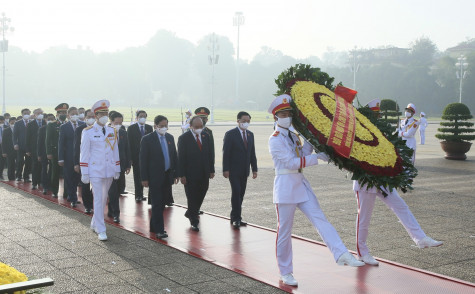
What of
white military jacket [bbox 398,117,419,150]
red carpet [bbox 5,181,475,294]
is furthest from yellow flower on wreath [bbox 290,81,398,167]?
white military jacket [bbox 398,117,419,150]

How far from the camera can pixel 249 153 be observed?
9758mm

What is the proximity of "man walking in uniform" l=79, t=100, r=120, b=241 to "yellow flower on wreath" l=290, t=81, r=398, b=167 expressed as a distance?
3.59 meters

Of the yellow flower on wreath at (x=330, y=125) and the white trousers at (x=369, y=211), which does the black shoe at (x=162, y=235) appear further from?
the yellow flower on wreath at (x=330, y=125)

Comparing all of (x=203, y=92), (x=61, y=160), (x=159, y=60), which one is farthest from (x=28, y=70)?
(x=61, y=160)

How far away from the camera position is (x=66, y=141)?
38.2 ft

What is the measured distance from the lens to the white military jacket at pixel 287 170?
6.13 m

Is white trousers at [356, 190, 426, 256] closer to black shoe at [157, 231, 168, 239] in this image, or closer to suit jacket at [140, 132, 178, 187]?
black shoe at [157, 231, 168, 239]

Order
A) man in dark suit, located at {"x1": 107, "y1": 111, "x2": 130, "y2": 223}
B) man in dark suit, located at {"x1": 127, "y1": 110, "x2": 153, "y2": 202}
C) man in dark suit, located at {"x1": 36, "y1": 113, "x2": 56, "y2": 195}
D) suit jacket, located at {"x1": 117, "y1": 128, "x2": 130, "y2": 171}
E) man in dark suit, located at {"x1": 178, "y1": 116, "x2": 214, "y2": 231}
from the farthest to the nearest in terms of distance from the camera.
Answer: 1. man in dark suit, located at {"x1": 36, "y1": 113, "x2": 56, "y2": 195}
2. man in dark suit, located at {"x1": 127, "y1": 110, "x2": 153, "y2": 202}
3. suit jacket, located at {"x1": 117, "y1": 128, "x2": 130, "y2": 171}
4. man in dark suit, located at {"x1": 107, "y1": 111, "x2": 130, "y2": 223}
5. man in dark suit, located at {"x1": 178, "y1": 116, "x2": 214, "y2": 231}

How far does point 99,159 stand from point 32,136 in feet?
20.1

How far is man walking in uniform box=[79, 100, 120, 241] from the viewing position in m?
8.73

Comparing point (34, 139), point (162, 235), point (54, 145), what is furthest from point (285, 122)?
point (34, 139)

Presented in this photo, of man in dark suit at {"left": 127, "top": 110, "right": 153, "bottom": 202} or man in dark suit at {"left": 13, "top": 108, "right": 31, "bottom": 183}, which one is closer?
man in dark suit at {"left": 127, "top": 110, "right": 153, "bottom": 202}

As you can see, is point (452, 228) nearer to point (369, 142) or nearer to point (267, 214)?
point (267, 214)

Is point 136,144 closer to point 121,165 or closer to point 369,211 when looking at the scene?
point 121,165
